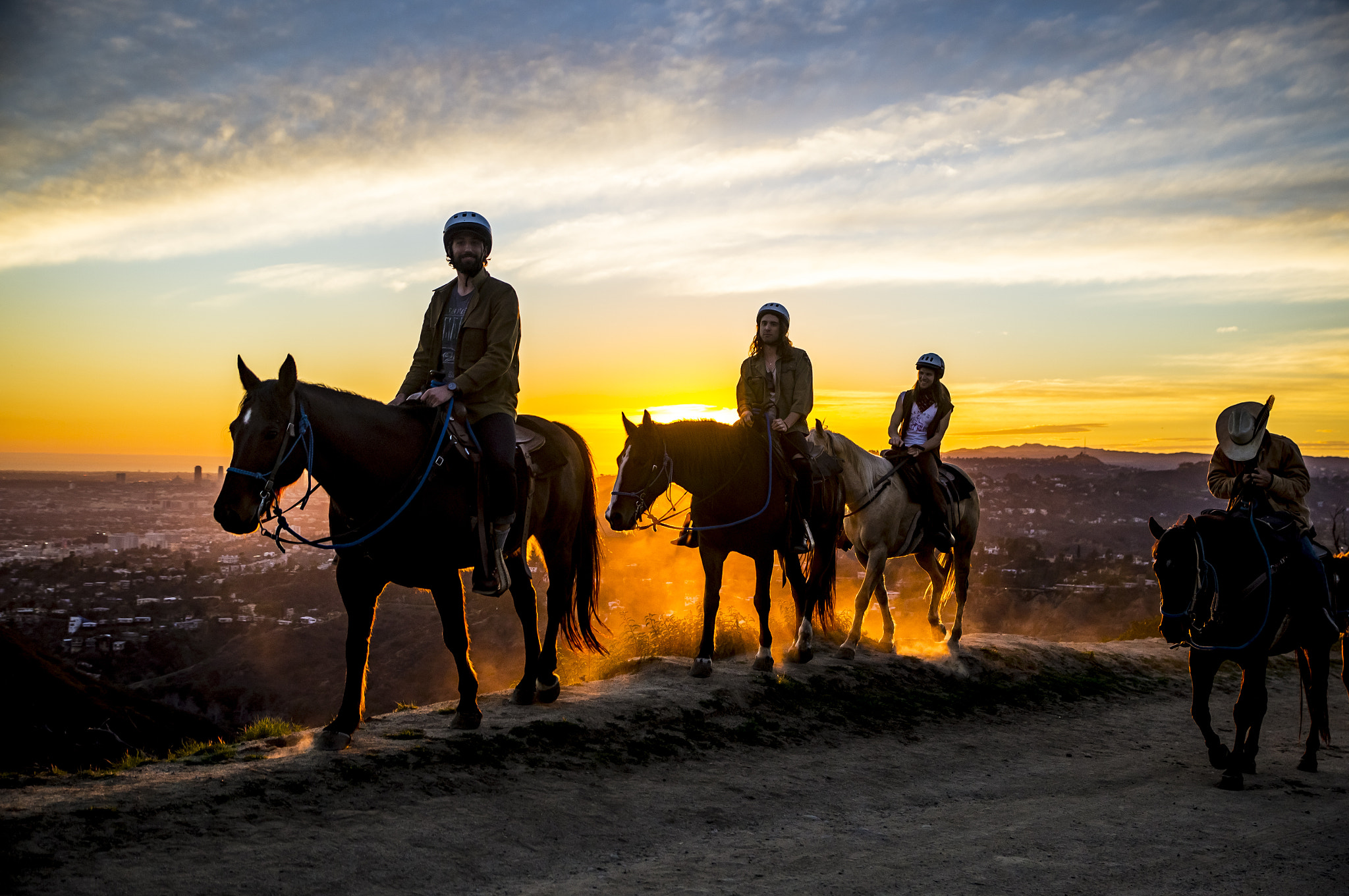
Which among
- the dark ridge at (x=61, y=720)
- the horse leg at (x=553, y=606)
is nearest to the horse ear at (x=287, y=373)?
the horse leg at (x=553, y=606)

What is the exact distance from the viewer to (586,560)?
28.4 ft

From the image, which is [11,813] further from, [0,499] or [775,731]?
[0,499]

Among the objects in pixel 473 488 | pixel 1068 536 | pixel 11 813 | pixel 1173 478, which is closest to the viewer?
pixel 11 813

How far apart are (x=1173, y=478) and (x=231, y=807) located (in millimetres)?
109764

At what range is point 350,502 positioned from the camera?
6.10m

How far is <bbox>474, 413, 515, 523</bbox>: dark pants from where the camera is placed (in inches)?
265

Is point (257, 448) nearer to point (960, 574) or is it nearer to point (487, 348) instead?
point (487, 348)

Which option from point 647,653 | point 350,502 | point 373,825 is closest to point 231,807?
point 373,825

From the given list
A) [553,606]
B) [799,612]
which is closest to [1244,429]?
[799,612]

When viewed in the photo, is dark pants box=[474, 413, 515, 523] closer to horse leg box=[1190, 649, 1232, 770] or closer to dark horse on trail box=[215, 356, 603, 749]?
dark horse on trail box=[215, 356, 603, 749]

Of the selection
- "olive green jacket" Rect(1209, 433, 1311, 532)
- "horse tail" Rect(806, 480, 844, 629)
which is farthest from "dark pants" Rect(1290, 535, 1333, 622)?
"horse tail" Rect(806, 480, 844, 629)

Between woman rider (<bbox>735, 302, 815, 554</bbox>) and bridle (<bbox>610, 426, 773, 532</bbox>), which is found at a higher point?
woman rider (<bbox>735, 302, 815, 554</bbox>)

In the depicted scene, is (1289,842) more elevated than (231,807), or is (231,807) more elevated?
(231,807)

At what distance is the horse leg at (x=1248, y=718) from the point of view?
7.27m
